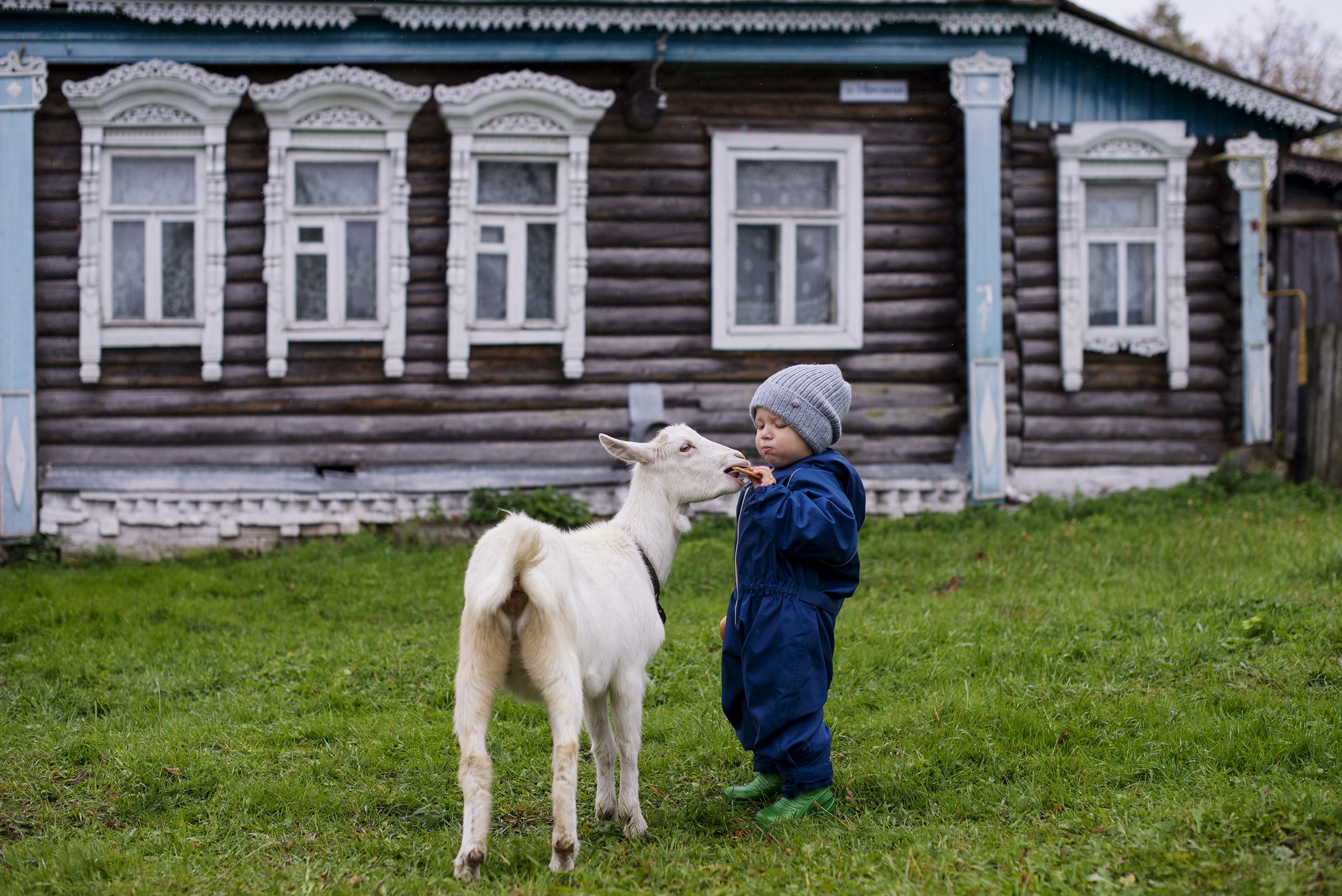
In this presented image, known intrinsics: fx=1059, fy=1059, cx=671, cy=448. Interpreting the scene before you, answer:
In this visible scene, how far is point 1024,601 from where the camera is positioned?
634 centimetres

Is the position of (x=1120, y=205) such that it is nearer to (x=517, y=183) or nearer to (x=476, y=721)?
(x=517, y=183)

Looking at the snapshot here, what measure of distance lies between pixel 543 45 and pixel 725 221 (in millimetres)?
2221

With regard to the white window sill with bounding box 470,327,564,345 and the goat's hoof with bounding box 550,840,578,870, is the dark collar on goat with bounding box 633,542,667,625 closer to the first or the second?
the goat's hoof with bounding box 550,840,578,870

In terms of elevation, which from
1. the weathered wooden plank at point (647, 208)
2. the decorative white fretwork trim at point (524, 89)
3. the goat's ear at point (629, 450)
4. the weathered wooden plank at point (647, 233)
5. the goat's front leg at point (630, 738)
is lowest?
the goat's front leg at point (630, 738)

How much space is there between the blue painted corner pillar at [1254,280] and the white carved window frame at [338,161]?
25.2 feet

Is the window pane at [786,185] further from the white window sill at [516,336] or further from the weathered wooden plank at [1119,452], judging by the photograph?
the weathered wooden plank at [1119,452]

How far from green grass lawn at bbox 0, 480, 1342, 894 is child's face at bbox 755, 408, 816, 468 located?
1.27 m

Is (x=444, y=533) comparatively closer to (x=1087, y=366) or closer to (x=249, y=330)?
(x=249, y=330)

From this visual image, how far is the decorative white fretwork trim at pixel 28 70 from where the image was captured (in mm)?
9109

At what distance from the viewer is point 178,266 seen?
953 centimetres

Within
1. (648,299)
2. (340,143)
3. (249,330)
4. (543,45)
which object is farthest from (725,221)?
(249,330)

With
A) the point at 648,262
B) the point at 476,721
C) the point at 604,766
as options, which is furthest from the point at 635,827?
the point at 648,262

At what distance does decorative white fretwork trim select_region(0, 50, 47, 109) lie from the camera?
911 centimetres

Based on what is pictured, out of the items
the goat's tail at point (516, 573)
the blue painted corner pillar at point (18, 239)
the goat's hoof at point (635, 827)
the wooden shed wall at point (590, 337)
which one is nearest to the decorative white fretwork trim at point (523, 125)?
the wooden shed wall at point (590, 337)
